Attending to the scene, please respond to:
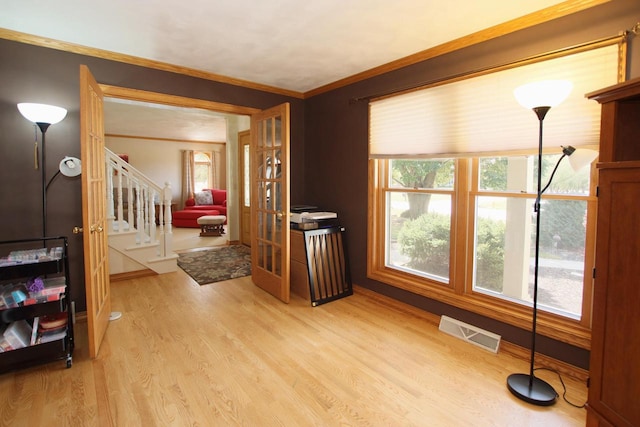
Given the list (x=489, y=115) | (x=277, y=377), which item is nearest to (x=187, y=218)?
(x=277, y=377)

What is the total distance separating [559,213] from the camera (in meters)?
2.37

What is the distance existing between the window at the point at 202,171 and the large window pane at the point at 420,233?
26.6 ft

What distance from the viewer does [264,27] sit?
8.18 ft

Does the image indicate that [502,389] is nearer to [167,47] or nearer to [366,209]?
[366,209]

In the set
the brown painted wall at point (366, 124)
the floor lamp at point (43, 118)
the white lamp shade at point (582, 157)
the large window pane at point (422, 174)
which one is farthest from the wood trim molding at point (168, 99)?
the white lamp shade at point (582, 157)

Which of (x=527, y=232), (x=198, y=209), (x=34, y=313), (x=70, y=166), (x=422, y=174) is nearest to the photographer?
(x=34, y=313)

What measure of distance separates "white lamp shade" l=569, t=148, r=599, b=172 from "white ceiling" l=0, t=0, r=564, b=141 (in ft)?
3.35

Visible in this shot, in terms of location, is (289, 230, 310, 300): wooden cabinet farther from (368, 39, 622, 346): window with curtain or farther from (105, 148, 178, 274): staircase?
(105, 148, 178, 274): staircase

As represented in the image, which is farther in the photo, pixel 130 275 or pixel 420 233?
pixel 130 275

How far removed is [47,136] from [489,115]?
349cm

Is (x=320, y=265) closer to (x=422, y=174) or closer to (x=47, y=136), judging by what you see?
(x=422, y=174)

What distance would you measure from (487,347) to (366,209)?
1.68 metres

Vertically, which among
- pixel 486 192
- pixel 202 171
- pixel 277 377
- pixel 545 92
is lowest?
pixel 277 377

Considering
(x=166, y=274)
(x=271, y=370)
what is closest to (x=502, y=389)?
(x=271, y=370)
